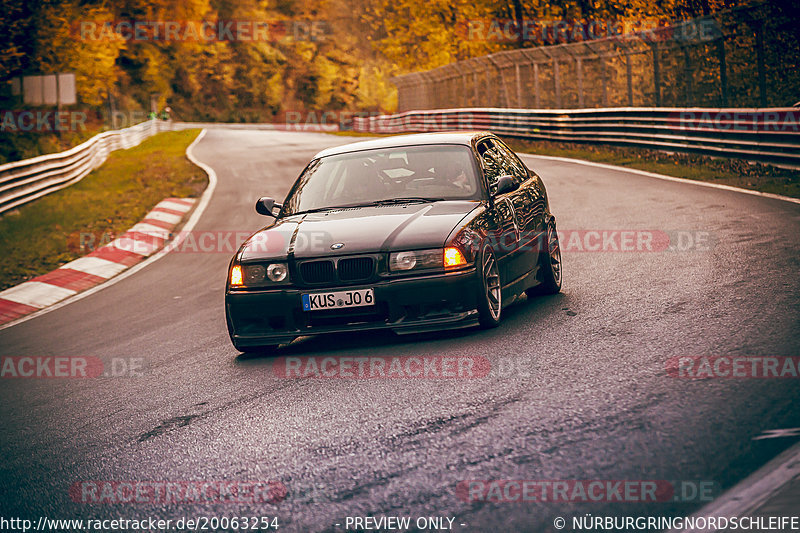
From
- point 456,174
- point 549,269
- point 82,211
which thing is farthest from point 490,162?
point 82,211

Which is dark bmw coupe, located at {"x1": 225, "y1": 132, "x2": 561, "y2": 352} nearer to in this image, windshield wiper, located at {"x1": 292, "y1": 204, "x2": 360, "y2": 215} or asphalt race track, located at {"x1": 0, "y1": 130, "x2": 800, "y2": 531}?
windshield wiper, located at {"x1": 292, "y1": 204, "x2": 360, "y2": 215}

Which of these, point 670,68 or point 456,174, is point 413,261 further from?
point 670,68

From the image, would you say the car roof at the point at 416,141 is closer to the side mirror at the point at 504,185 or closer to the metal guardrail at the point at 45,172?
the side mirror at the point at 504,185

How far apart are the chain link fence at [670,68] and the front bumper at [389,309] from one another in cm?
1299

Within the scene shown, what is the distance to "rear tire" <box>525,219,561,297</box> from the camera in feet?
27.0

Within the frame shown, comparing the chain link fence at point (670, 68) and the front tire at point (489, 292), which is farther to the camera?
the chain link fence at point (670, 68)

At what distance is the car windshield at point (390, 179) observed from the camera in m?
7.67

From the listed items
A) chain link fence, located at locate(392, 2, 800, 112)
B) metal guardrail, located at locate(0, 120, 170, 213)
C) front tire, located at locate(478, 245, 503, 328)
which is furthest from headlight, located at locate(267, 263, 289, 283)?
chain link fence, located at locate(392, 2, 800, 112)

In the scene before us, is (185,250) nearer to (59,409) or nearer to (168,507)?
(59,409)

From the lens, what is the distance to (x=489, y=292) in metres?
6.91

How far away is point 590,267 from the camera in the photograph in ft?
31.4

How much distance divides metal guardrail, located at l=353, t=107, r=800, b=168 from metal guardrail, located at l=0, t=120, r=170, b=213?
1261 centimetres

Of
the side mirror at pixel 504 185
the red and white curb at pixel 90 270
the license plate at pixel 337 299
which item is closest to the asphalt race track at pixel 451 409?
the license plate at pixel 337 299

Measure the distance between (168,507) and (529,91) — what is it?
30.4 m
